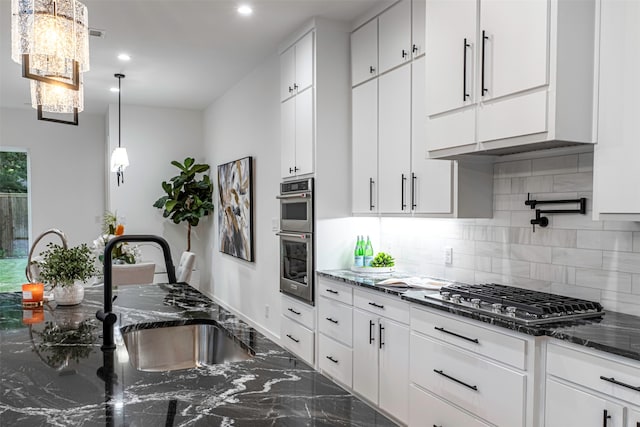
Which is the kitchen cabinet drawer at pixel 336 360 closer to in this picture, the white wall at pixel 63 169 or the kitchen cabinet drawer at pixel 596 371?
the kitchen cabinet drawer at pixel 596 371

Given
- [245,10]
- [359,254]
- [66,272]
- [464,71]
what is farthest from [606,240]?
[245,10]

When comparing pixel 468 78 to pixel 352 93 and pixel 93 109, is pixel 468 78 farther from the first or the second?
pixel 93 109

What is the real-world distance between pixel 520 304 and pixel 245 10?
112 inches

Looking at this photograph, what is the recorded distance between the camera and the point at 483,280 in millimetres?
2895

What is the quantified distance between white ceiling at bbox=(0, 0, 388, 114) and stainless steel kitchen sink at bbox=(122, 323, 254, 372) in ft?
8.16

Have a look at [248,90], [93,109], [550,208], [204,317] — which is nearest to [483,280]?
[550,208]

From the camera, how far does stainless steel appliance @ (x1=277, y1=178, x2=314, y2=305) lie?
367cm

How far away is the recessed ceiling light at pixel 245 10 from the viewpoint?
3.51 meters

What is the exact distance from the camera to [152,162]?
706 centimetres

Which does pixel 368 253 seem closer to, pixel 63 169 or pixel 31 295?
pixel 31 295

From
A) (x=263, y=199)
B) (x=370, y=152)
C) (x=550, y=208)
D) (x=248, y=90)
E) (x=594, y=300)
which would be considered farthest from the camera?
(x=248, y=90)

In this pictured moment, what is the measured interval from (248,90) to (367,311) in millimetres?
3350

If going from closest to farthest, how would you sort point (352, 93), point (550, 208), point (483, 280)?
point (550, 208)
point (483, 280)
point (352, 93)

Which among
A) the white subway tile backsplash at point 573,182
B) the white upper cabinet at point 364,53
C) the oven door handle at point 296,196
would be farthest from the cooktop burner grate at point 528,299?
the white upper cabinet at point 364,53
